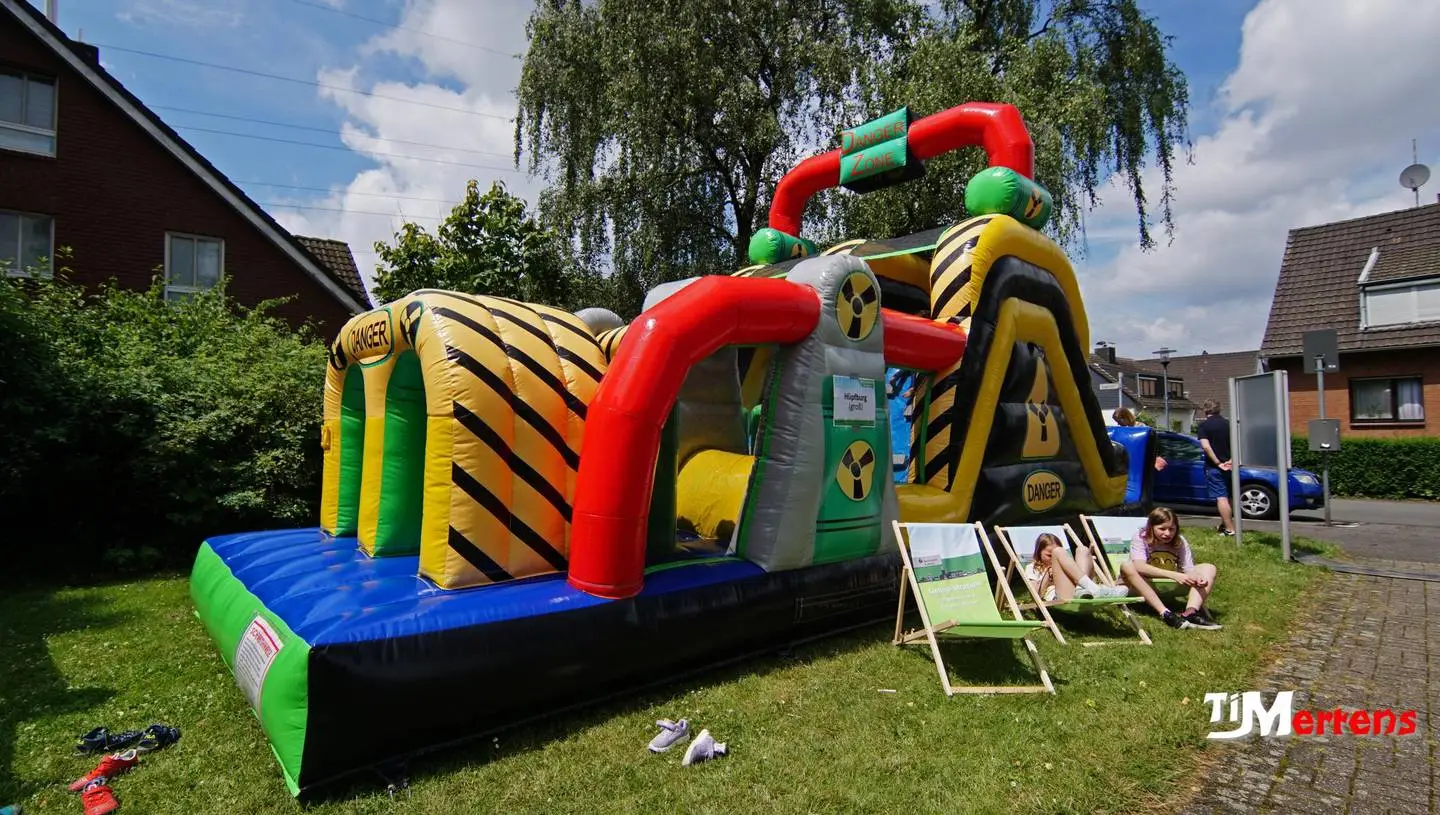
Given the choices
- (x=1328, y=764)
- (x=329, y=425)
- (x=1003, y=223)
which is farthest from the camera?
(x=1003, y=223)

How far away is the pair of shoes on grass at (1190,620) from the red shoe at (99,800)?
623 cm

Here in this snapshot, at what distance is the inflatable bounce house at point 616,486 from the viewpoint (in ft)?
11.6

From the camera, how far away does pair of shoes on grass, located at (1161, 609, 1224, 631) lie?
17.9 ft

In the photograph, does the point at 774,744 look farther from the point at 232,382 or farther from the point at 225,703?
the point at 232,382

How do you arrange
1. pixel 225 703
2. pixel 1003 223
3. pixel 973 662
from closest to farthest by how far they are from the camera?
pixel 225 703 < pixel 973 662 < pixel 1003 223

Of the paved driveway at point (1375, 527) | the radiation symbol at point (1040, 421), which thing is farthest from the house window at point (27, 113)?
the paved driveway at point (1375, 527)

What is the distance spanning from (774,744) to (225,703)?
302 centimetres

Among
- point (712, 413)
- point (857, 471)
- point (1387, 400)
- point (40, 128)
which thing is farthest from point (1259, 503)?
point (40, 128)

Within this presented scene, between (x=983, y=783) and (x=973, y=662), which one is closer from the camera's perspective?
(x=983, y=783)

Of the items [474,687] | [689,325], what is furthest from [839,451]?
[474,687]

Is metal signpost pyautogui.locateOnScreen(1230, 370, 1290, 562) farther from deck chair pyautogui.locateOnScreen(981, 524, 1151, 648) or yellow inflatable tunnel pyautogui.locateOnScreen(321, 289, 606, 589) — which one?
yellow inflatable tunnel pyautogui.locateOnScreen(321, 289, 606, 589)

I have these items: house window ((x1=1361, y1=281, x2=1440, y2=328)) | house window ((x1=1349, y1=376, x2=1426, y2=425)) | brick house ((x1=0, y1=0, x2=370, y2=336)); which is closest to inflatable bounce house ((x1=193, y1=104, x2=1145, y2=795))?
brick house ((x1=0, y1=0, x2=370, y2=336))

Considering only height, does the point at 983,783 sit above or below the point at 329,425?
below

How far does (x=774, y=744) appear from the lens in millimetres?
3551
